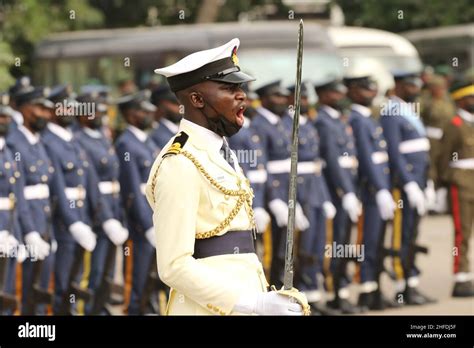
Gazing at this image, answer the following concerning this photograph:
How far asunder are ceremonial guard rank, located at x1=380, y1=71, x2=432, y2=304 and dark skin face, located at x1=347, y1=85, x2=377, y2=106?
152mm

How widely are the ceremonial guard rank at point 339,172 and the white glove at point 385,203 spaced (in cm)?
17

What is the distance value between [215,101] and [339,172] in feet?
22.6

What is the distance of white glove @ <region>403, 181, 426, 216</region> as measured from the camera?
448 inches

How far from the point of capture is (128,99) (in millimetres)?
10727

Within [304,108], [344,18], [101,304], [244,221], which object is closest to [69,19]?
[344,18]

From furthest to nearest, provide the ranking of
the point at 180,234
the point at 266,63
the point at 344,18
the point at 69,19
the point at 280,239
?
the point at 344,18, the point at 69,19, the point at 266,63, the point at 280,239, the point at 180,234

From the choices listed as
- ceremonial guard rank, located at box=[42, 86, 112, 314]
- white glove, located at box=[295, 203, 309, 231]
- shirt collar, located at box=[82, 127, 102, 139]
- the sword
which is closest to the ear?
the sword

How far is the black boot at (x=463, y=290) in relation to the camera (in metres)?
11.9

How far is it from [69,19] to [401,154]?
32.3ft

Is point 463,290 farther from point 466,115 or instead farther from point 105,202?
point 105,202

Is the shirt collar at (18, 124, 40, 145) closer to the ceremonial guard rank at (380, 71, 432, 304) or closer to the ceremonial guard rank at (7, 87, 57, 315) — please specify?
the ceremonial guard rank at (7, 87, 57, 315)
